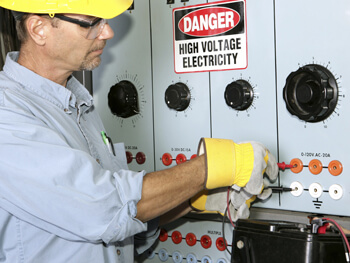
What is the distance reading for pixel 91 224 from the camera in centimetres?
115

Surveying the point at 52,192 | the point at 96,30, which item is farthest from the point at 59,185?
the point at 96,30

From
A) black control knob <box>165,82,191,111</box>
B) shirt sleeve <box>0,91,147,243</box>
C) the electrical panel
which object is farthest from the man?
black control knob <box>165,82,191,111</box>

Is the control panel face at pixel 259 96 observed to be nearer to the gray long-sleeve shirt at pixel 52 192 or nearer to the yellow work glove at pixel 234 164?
the yellow work glove at pixel 234 164

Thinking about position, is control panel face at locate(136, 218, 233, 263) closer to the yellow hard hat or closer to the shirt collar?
the shirt collar

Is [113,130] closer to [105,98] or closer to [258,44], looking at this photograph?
[105,98]

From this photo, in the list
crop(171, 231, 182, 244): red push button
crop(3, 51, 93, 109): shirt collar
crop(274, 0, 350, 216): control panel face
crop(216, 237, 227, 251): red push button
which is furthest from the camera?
crop(171, 231, 182, 244): red push button

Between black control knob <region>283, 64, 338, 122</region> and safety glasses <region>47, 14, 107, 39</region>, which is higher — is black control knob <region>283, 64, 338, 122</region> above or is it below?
below

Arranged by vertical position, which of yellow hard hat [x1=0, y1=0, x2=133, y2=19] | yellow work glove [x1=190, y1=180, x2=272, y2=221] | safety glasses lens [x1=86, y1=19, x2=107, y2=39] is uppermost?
yellow hard hat [x1=0, y1=0, x2=133, y2=19]

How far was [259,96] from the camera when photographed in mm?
1415

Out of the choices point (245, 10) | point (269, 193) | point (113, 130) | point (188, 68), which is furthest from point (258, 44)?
point (113, 130)

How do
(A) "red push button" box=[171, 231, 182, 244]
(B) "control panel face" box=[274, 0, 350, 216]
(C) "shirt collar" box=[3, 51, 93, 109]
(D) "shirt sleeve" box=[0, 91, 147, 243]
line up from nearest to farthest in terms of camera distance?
(D) "shirt sleeve" box=[0, 91, 147, 243], (B) "control panel face" box=[274, 0, 350, 216], (C) "shirt collar" box=[3, 51, 93, 109], (A) "red push button" box=[171, 231, 182, 244]

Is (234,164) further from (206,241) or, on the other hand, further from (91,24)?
(91,24)

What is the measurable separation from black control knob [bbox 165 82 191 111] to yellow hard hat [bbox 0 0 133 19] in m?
0.34

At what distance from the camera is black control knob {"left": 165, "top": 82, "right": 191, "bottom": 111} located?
155cm
